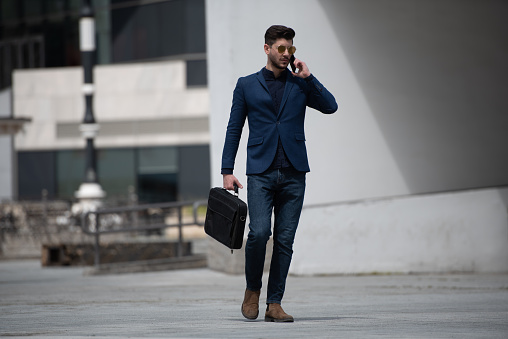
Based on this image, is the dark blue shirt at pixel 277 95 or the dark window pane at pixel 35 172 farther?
the dark window pane at pixel 35 172

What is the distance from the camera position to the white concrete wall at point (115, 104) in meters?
40.5

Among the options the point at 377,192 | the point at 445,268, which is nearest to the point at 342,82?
the point at 377,192

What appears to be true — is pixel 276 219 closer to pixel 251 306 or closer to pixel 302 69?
pixel 251 306

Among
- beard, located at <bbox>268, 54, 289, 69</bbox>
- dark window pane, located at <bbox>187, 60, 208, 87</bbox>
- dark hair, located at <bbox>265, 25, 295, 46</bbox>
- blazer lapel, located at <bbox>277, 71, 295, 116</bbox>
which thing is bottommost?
blazer lapel, located at <bbox>277, 71, 295, 116</bbox>

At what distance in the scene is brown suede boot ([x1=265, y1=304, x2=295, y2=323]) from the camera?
6.30 m

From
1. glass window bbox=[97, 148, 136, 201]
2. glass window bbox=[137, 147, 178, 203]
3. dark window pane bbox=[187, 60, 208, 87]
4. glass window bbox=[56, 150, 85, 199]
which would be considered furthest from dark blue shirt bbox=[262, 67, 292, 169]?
glass window bbox=[56, 150, 85, 199]

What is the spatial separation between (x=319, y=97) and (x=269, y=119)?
1.12ft

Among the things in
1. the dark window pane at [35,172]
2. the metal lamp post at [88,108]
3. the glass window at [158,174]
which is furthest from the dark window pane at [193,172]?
the metal lamp post at [88,108]

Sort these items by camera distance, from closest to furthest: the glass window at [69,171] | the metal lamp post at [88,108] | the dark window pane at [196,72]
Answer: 1. the metal lamp post at [88,108]
2. the dark window pane at [196,72]
3. the glass window at [69,171]

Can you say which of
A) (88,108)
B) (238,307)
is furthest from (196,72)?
(238,307)

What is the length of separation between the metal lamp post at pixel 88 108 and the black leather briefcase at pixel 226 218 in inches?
755

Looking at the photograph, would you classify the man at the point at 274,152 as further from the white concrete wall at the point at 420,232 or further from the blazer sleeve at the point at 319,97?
the white concrete wall at the point at 420,232

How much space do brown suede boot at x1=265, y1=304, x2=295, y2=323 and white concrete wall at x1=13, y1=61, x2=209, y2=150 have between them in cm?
3372

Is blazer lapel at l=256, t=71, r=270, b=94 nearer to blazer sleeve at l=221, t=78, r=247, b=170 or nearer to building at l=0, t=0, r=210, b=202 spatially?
blazer sleeve at l=221, t=78, r=247, b=170
